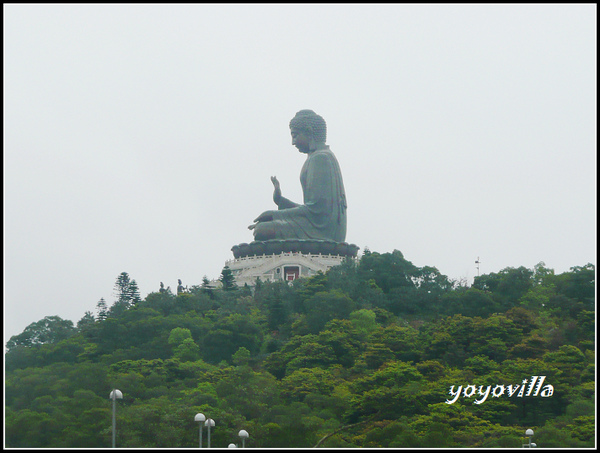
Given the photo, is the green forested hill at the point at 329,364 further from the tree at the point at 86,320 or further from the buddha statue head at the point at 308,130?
the buddha statue head at the point at 308,130

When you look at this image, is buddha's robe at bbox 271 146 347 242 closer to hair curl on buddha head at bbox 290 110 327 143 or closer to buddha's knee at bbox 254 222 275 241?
buddha's knee at bbox 254 222 275 241

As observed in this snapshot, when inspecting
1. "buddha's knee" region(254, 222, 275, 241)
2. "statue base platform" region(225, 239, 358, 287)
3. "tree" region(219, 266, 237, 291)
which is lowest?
"tree" region(219, 266, 237, 291)

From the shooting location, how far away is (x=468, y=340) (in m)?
31.6

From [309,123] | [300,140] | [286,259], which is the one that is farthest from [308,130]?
[286,259]

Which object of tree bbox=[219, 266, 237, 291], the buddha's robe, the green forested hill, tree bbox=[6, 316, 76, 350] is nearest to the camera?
the green forested hill

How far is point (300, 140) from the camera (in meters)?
48.6

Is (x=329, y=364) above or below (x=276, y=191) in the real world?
below

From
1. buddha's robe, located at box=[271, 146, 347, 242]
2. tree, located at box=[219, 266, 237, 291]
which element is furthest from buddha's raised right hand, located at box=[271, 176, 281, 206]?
tree, located at box=[219, 266, 237, 291]

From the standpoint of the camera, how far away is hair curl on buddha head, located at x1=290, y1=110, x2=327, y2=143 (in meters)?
48.3

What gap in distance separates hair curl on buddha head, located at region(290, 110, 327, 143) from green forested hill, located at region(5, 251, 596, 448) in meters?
8.67

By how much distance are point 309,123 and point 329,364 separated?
1830 cm

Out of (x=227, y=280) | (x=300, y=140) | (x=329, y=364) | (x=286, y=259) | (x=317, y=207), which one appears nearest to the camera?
(x=329, y=364)

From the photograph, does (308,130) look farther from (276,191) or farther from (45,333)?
(45,333)

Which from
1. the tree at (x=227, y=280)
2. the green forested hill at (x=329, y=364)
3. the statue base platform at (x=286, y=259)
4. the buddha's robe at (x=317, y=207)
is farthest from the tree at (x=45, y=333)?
the buddha's robe at (x=317, y=207)
